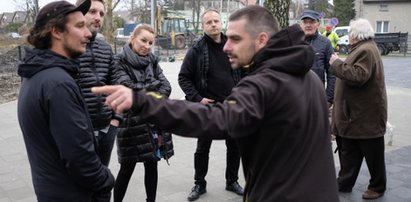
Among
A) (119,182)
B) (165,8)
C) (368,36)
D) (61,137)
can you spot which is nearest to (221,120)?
(61,137)

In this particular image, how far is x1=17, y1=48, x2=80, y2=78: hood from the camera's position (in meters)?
2.23

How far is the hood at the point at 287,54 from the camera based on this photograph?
1847 millimetres

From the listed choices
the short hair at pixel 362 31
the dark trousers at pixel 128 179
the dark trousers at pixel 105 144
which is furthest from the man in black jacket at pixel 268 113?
the short hair at pixel 362 31

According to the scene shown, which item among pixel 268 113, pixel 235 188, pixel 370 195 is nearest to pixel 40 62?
pixel 268 113

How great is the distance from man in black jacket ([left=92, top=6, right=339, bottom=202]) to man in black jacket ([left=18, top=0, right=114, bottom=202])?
649 mm

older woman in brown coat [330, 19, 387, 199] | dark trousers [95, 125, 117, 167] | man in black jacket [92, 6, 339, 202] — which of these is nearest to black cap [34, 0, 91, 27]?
man in black jacket [92, 6, 339, 202]

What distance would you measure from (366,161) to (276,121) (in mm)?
3166

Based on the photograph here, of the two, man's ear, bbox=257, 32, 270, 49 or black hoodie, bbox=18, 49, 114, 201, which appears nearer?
man's ear, bbox=257, 32, 270, 49

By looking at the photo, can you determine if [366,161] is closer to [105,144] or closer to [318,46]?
[318,46]

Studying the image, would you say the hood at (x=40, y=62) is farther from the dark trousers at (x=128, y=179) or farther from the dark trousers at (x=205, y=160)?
the dark trousers at (x=205, y=160)

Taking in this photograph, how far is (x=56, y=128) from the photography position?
85.8 inches

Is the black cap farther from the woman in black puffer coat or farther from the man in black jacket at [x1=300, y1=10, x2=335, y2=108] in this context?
the man in black jacket at [x1=300, y1=10, x2=335, y2=108]

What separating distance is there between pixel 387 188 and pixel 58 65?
163 inches

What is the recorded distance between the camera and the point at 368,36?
4.28 meters
